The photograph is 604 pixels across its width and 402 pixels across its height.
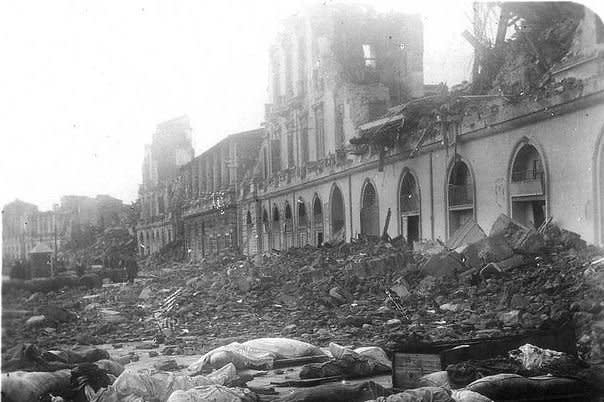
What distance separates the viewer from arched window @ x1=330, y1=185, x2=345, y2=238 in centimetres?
760

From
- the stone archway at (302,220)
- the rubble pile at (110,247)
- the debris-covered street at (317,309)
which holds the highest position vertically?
the stone archway at (302,220)

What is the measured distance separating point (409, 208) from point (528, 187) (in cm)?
133

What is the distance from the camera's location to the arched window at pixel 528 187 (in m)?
6.79

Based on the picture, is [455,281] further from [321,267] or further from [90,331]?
[90,331]

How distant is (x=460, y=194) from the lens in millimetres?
7152

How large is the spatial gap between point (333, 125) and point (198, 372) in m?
3.17

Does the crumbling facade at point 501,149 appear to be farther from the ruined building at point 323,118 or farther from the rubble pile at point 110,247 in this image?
the rubble pile at point 110,247

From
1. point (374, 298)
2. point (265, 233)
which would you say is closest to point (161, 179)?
point (265, 233)

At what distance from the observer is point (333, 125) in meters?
7.43

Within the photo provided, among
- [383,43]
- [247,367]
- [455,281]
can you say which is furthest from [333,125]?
[247,367]

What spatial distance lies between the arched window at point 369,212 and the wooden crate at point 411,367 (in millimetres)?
1658

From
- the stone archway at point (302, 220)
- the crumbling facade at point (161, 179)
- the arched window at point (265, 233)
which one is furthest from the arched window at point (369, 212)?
the crumbling facade at point (161, 179)

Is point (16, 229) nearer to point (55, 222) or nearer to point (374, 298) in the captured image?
point (55, 222)

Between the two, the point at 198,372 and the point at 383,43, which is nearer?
the point at 198,372
